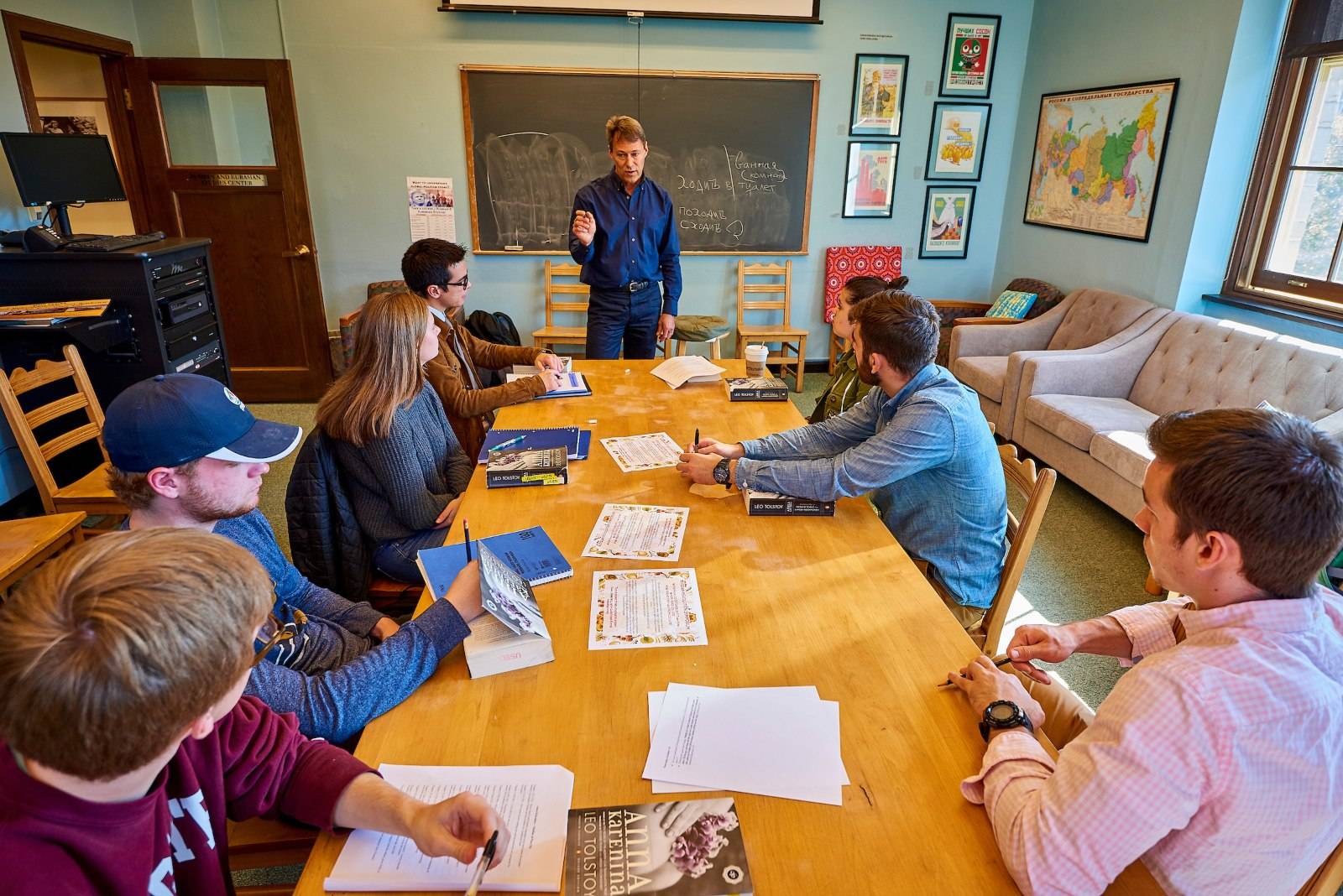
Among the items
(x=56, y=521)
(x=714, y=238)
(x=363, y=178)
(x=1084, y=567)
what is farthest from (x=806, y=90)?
(x=56, y=521)

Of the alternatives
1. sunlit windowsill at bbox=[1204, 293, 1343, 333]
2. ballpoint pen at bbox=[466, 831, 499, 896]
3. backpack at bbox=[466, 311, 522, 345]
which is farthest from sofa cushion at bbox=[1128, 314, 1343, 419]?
backpack at bbox=[466, 311, 522, 345]

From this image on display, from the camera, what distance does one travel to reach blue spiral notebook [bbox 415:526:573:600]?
148 cm

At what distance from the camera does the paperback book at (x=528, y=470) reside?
6.62 feet

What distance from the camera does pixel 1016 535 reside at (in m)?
1.79

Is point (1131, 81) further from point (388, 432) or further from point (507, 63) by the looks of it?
point (388, 432)

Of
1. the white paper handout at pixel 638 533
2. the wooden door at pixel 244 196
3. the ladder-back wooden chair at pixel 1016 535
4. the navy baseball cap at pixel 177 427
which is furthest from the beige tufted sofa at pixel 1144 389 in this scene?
the wooden door at pixel 244 196

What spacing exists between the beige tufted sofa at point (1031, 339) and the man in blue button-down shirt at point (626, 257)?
6.10ft

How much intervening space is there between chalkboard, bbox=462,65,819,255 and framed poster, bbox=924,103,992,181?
0.89 metres

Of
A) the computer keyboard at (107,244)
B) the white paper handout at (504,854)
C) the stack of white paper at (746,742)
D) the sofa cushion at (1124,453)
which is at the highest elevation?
the computer keyboard at (107,244)

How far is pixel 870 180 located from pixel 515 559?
4.66 meters

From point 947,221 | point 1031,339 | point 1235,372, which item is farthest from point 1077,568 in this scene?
point 947,221

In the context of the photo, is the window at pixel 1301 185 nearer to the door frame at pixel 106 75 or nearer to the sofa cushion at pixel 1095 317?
the sofa cushion at pixel 1095 317

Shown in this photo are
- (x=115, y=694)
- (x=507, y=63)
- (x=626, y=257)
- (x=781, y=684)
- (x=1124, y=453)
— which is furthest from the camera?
(x=507, y=63)

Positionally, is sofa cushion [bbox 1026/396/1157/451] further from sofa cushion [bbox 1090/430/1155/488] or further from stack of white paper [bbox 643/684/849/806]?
stack of white paper [bbox 643/684/849/806]
